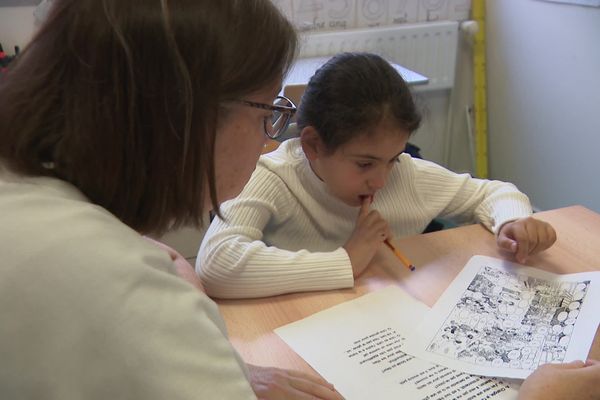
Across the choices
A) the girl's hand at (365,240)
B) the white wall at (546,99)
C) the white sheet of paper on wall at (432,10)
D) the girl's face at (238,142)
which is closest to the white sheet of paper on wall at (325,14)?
the white sheet of paper on wall at (432,10)

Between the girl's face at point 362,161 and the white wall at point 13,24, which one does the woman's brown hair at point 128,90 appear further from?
the white wall at point 13,24

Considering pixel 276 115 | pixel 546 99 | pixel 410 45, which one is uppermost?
pixel 276 115

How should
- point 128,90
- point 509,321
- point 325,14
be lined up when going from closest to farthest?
point 128,90 → point 509,321 → point 325,14

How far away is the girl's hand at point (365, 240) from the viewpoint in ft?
3.51

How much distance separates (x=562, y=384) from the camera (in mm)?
748

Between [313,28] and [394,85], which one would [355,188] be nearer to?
[394,85]

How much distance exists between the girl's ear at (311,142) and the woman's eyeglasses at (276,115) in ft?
1.29

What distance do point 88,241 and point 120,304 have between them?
6cm

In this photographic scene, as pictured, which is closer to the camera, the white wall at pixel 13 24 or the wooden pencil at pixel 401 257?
the wooden pencil at pixel 401 257

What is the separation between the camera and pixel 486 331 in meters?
0.89

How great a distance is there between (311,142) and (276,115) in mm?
476

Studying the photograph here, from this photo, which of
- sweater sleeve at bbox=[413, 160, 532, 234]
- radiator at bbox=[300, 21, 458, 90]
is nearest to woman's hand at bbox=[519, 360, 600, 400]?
sweater sleeve at bbox=[413, 160, 532, 234]

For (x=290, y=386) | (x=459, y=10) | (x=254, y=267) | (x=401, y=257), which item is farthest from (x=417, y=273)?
(x=459, y=10)

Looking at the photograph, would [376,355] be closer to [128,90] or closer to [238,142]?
[238,142]
